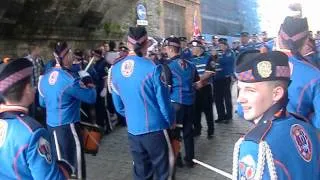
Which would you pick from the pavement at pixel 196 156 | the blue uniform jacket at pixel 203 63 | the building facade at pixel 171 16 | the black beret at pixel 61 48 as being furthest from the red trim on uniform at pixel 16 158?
the building facade at pixel 171 16

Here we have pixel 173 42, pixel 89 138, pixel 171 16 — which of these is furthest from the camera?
pixel 171 16

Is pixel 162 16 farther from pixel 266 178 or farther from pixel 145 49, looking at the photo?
pixel 266 178

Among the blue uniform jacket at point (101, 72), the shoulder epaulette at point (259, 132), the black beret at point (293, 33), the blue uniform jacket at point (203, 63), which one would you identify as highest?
the black beret at point (293, 33)

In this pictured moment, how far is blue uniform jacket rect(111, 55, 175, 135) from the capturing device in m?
4.73

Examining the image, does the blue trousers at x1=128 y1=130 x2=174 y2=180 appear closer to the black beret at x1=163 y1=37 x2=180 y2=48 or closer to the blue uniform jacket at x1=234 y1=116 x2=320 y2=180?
the black beret at x1=163 y1=37 x2=180 y2=48

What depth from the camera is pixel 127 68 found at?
4.83 metres

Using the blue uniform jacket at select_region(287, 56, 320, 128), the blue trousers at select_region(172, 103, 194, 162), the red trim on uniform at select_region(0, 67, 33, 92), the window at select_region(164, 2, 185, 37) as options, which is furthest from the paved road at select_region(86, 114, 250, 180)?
the window at select_region(164, 2, 185, 37)

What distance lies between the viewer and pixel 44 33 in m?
13.1

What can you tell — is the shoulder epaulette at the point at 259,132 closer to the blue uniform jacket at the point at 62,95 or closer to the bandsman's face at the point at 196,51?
the blue uniform jacket at the point at 62,95

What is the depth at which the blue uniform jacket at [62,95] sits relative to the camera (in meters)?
5.31

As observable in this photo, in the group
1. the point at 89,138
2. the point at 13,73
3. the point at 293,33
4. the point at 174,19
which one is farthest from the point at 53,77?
the point at 174,19

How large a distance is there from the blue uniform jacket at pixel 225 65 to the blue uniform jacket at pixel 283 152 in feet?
25.3

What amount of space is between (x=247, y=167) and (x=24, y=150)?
4.32ft

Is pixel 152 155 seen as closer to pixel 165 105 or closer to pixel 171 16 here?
pixel 165 105
